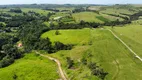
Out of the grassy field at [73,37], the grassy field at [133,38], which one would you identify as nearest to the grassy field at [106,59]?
the grassy field at [133,38]

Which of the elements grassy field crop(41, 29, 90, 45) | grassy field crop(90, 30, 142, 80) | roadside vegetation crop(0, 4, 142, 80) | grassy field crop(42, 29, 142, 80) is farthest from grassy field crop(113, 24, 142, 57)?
grassy field crop(41, 29, 90, 45)

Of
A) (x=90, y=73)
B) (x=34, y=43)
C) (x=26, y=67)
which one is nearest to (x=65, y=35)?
(x=34, y=43)

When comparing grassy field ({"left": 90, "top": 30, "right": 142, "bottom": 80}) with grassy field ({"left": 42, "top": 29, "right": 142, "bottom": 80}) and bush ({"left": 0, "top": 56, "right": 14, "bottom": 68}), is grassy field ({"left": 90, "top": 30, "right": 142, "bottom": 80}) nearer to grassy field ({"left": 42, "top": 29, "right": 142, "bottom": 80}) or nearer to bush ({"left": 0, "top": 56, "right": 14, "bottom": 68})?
grassy field ({"left": 42, "top": 29, "right": 142, "bottom": 80})

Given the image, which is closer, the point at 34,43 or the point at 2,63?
the point at 2,63

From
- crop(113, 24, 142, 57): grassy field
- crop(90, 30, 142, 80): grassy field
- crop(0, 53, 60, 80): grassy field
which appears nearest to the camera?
crop(90, 30, 142, 80): grassy field

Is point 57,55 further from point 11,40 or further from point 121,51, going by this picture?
point 11,40

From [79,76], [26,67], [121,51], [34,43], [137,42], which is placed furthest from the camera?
[34,43]

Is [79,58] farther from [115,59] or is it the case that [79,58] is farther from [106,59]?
[115,59]

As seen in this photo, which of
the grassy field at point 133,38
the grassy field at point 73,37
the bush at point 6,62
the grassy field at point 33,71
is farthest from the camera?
the grassy field at point 73,37

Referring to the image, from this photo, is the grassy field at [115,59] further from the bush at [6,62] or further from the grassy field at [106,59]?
the bush at [6,62]
